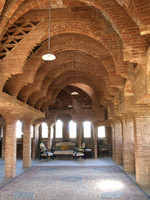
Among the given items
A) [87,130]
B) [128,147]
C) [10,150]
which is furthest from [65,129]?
[10,150]

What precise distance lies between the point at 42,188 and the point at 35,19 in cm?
781

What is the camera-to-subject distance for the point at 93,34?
27.0 feet

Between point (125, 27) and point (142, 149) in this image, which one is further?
point (142, 149)

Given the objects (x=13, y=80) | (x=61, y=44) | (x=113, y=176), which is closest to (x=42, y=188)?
(x=113, y=176)

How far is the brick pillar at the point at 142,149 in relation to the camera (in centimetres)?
986

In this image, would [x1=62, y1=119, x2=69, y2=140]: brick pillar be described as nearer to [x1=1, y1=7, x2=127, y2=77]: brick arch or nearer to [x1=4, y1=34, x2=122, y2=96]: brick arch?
[x1=4, y1=34, x2=122, y2=96]: brick arch

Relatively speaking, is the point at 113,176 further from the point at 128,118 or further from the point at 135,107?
the point at 135,107

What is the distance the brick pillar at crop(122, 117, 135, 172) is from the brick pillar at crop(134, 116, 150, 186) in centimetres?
279

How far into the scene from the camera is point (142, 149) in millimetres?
10039

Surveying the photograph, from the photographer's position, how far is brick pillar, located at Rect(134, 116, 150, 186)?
9859 millimetres

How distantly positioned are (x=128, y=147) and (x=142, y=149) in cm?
311

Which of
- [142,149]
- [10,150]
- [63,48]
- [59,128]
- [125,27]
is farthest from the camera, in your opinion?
[59,128]

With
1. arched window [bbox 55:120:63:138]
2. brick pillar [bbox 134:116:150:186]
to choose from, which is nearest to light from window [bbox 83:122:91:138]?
arched window [bbox 55:120:63:138]

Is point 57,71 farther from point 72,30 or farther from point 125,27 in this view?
point 125,27
